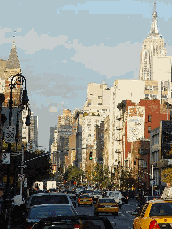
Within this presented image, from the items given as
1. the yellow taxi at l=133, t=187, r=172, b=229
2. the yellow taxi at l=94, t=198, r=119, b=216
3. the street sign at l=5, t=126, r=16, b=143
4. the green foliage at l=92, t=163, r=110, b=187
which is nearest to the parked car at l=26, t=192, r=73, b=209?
the yellow taxi at l=133, t=187, r=172, b=229

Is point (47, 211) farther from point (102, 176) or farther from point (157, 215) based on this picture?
point (102, 176)

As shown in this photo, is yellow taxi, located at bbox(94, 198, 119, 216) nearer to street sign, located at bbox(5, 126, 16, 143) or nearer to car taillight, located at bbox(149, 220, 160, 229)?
street sign, located at bbox(5, 126, 16, 143)

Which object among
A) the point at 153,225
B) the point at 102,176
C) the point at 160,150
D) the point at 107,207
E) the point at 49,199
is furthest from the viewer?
the point at 102,176

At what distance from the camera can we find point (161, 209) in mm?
18328

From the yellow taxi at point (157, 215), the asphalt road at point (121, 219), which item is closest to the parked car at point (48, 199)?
the yellow taxi at point (157, 215)

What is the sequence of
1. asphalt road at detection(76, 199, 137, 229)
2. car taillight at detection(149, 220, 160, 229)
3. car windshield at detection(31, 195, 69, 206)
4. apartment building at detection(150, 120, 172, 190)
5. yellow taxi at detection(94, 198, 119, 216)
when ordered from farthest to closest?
apartment building at detection(150, 120, 172, 190) → yellow taxi at detection(94, 198, 119, 216) → asphalt road at detection(76, 199, 137, 229) → car windshield at detection(31, 195, 69, 206) → car taillight at detection(149, 220, 160, 229)

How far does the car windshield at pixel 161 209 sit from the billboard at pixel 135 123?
449 ft

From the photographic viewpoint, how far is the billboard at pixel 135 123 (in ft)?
516

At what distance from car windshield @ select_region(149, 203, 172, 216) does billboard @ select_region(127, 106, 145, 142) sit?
13695 centimetres

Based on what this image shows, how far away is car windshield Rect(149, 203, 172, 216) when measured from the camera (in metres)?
18.2

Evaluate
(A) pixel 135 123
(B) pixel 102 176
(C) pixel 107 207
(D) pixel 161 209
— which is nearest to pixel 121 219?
(C) pixel 107 207

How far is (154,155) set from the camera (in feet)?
422

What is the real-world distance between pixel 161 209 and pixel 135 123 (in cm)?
A: 14136

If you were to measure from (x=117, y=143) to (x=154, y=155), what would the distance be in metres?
56.2
